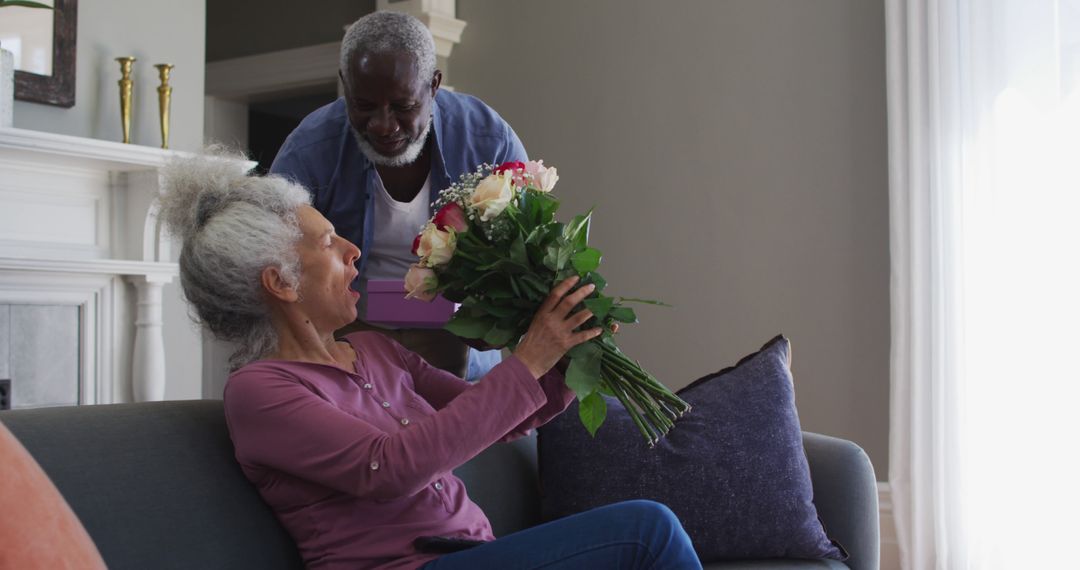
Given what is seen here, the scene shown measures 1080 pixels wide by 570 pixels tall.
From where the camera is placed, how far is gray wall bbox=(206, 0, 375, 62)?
5.70 metres

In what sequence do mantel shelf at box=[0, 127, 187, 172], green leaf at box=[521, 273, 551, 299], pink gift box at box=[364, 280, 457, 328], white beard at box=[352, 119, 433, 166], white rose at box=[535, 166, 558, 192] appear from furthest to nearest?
mantel shelf at box=[0, 127, 187, 172], white beard at box=[352, 119, 433, 166], pink gift box at box=[364, 280, 457, 328], white rose at box=[535, 166, 558, 192], green leaf at box=[521, 273, 551, 299]

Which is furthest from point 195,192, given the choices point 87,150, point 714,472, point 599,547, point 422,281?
point 87,150

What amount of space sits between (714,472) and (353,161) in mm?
995

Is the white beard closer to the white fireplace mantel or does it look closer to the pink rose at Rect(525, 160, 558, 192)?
the pink rose at Rect(525, 160, 558, 192)

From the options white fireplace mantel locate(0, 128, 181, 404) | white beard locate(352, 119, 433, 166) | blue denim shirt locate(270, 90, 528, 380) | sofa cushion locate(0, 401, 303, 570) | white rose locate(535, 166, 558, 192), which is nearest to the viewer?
sofa cushion locate(0, 401, 303, 570)

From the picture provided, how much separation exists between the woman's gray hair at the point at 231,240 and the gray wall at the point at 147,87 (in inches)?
95.8

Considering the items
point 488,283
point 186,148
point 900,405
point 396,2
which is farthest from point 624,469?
point 396,2

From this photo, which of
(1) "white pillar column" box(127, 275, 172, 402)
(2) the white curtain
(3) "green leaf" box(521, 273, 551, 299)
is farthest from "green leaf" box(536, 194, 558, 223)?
(1) "white pillar column" box(127, 275, 172, 402)

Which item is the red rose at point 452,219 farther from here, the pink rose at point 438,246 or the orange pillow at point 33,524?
the orange pillow at point 33,524

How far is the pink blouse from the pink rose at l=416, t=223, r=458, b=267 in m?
0.19

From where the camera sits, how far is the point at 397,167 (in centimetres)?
239

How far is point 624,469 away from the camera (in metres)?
2.31

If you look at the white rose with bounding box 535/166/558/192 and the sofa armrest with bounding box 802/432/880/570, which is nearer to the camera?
the white rose with bounding box 535/166/558/192

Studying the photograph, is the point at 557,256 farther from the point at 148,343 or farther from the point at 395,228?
the point at 148,343
